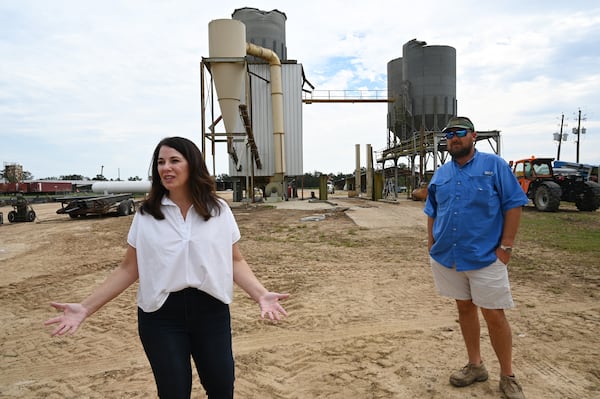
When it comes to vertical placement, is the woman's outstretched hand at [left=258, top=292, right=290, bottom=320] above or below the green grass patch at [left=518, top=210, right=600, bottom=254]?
above

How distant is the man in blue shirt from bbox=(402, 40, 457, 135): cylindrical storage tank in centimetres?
2439

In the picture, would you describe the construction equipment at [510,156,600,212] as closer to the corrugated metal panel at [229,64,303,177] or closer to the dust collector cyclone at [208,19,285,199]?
the dust collector cyclone at [208,19,285,199]

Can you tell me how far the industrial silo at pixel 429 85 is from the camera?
25953 mm

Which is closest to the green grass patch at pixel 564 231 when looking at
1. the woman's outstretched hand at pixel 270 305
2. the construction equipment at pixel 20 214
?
the woman's outstretched hand at pixel 270 305

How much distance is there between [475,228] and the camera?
2.74m

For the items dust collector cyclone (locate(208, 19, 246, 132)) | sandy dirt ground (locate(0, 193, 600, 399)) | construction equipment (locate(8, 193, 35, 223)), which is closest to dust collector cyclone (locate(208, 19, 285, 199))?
dust collector cyclone (locate(208, 19, 246, 132))

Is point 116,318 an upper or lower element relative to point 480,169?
lower

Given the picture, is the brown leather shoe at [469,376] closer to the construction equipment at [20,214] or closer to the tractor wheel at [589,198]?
the tractor wheel at [589,198]

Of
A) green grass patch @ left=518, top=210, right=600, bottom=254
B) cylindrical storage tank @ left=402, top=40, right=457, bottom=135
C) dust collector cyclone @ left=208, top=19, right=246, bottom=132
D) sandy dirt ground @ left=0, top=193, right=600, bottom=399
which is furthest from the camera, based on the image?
cylindrical storage tank @ left=402, top=40, right=457, bottom=135

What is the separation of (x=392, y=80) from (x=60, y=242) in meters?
25.3

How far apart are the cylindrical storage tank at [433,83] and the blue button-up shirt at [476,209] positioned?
80.2ft

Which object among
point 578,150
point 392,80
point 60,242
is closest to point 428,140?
point 392,80

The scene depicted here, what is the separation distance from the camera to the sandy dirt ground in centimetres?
322

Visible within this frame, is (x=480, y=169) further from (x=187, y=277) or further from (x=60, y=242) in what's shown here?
(x=60, y=242)
